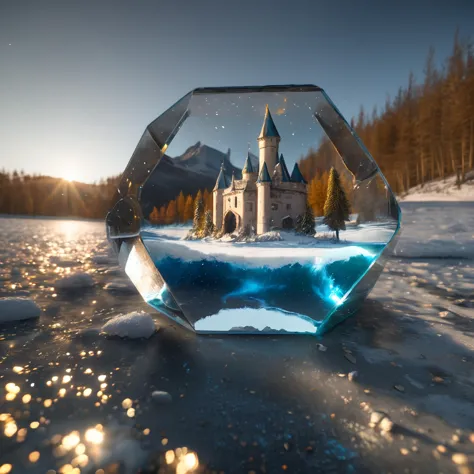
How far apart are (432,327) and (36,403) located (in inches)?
44.8

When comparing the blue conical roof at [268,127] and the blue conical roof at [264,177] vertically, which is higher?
the blue conical roof at [268,127]

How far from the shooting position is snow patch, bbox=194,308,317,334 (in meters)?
0.84

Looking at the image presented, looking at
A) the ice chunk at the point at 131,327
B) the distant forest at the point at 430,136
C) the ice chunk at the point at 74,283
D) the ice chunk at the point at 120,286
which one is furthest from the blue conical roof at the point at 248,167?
the distant forest at the point at 430,136

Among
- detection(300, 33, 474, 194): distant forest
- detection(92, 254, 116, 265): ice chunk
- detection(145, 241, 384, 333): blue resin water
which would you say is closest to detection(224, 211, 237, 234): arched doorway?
detection(145, 241, 384, 333): blue resin water

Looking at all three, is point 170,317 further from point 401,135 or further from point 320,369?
point 401,135

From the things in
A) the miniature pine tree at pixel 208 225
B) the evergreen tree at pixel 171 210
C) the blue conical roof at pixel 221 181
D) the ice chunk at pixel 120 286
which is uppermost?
the blue conical roof at pixel 221 181

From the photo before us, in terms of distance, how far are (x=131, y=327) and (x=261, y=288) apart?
1.38ft

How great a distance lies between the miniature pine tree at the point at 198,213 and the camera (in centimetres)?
86

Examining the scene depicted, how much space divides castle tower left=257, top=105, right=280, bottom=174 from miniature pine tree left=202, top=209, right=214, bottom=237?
8.5 inches

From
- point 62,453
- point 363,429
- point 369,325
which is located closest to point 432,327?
point 369,325

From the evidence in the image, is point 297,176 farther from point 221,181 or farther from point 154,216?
point 154,216

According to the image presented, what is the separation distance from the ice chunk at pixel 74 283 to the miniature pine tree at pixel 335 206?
1.32 metres

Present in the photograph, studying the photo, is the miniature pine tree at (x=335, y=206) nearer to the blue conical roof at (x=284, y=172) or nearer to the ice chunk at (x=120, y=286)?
the blue conical roof at (x=284, y=172)

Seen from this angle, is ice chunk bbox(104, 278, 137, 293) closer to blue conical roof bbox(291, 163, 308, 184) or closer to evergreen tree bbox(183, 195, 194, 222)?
evergreen tree bbox(183, 195, 194, 222)
